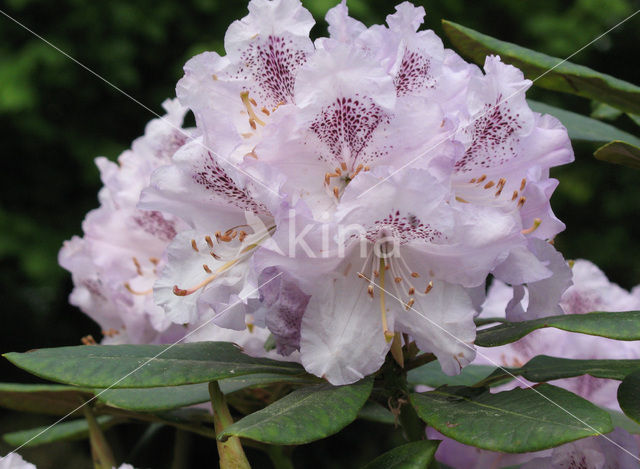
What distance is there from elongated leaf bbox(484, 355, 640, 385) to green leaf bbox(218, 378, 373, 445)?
0.18 metres

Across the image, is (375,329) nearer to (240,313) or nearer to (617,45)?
(240,313)

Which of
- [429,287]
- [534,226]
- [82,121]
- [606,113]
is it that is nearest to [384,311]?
[429,287]

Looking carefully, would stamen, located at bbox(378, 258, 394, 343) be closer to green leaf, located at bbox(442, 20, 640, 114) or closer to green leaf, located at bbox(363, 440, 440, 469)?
green leaf, located at bbox(363, 440, 440, 469)

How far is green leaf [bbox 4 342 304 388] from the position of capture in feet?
2.00

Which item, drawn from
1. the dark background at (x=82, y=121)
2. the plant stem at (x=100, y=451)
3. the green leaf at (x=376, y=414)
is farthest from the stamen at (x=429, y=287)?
the dark background at (x=82, y=121)

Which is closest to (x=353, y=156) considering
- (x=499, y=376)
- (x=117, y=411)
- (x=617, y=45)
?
(x=499, y=376)

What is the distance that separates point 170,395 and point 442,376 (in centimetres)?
31

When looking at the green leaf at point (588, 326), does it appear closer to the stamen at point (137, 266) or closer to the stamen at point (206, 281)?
the stamen at point (206, 281)

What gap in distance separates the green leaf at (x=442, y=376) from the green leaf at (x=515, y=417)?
175 millimetres

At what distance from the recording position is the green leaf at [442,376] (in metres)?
0.86

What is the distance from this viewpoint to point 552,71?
79 centimetres

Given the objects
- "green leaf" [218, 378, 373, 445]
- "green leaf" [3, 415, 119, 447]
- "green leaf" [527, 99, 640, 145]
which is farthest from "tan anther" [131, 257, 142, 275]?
"green leaf" [527, 99, 640, 145]

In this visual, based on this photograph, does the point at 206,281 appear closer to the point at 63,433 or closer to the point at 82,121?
the point at 63,433

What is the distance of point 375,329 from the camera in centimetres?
66
